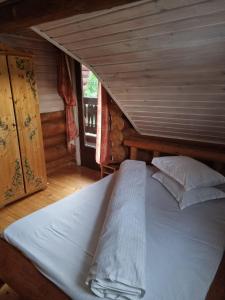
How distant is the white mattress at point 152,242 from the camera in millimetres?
1112

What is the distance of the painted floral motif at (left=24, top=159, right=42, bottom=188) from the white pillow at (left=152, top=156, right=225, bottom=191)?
175 cm

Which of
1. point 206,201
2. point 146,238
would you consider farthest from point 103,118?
point 146,238

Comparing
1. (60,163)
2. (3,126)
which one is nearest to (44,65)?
(3,126)

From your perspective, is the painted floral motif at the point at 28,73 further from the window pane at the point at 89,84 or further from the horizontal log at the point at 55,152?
the horizontal log at the point at 55,152

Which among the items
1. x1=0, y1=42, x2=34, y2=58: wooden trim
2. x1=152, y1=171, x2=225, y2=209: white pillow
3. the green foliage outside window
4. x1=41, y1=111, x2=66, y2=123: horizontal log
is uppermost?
x1=0, y1=42, x2=34, y2=58: wooden trim

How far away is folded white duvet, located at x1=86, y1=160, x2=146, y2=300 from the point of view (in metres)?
1.04

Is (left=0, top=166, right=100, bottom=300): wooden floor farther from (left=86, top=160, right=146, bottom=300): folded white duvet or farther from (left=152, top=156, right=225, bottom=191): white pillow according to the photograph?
(left=152, top=156, right=225, bottom=191): white pillow

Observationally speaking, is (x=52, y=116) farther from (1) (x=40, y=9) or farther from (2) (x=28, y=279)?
(2) (x=28, y=279)

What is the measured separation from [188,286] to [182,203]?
2.41ft

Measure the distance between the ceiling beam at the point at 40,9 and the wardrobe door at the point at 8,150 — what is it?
0.85m

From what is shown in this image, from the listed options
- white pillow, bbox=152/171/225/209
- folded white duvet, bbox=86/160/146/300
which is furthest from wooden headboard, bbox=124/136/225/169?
folded white duvet, bbox=86/160/146/300

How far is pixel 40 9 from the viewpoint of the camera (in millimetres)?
1359

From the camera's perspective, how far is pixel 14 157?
8.84 ft

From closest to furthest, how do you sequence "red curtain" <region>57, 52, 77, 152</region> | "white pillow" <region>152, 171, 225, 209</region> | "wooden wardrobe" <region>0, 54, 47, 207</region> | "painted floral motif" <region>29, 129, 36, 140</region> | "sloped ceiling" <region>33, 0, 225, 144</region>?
"sloped ceiling" <region>33, 0, 225, 144</region>, "white pillow" <region>152, 171, 225, 209</region>, "wooden wardrobe" <region>0, 54, 47, 207</region>, "painted floral motif" <region>29, 129, 36, 140</region>, "red curtain" <region>57, 52, 77, 152</region>
